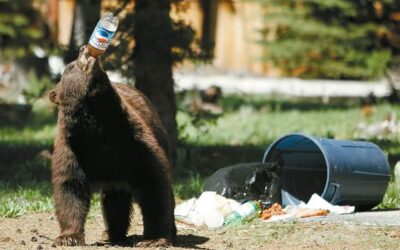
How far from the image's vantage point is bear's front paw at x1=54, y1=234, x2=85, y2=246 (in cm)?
643

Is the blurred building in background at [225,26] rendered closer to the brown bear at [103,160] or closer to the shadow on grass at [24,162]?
the shadow on grass at [24,162]

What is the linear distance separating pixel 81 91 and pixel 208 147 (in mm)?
6209

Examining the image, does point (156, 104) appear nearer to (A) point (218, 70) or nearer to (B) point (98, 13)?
(B) point (98, 13)

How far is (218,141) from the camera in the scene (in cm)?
1343

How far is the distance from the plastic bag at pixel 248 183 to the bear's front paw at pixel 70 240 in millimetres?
2154

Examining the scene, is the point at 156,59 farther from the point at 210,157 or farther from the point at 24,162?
the point at 24,162

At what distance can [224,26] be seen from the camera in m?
31.5

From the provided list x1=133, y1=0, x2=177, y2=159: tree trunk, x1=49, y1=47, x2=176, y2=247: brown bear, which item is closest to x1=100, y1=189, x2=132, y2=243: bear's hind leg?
x1=49, y1=47, x2=176, y2=247: brown bear

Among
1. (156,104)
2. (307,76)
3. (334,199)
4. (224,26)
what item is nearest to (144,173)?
(334,199)

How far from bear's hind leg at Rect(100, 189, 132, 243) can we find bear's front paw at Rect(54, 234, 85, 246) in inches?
24.5

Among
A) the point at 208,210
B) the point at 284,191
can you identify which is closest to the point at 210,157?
the point at 284,191

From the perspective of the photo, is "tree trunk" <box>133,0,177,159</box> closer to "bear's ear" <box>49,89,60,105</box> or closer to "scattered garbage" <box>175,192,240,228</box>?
"scattered garbage" <box>175,192,240,228</box>

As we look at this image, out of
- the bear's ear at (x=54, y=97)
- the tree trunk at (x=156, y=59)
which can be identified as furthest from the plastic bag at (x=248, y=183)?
the bear's ear at (x=54, y=97)

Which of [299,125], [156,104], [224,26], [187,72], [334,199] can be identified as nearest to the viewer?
[334,199]
